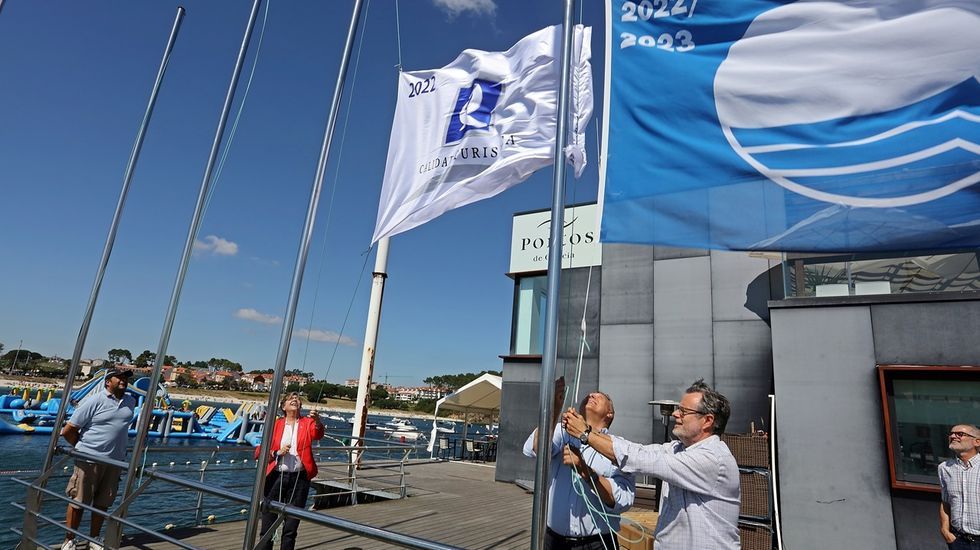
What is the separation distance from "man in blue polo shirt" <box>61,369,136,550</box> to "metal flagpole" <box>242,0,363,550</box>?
117 inches

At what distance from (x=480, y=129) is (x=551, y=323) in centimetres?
255

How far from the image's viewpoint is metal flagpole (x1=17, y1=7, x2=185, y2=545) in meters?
4.82

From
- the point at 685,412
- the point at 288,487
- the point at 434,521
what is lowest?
the point at 434,521

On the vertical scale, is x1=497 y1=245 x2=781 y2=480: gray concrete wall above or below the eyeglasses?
above

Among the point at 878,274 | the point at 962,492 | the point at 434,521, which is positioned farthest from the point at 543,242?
the point at 962,492

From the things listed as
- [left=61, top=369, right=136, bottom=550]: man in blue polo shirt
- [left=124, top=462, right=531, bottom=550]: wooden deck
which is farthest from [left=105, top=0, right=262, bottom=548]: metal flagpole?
[left=124, top=462, right=531, bottom=550]: wooden deck

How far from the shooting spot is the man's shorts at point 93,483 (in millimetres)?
5516

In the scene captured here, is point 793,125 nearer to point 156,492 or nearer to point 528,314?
point 156,492

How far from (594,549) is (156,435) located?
3980 centimetres

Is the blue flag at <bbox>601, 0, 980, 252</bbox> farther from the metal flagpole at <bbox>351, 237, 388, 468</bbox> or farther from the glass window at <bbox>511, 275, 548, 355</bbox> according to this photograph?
the glass window at <bbox>511, 275, 548, 355</bbox>

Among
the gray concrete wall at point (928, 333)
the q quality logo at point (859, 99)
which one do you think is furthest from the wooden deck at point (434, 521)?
the gray concrete wall at point (928, 333)

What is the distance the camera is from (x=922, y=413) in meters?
6.28

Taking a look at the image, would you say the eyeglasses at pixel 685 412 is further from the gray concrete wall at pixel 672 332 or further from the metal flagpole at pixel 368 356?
the metal flagpole at pixel 368 356

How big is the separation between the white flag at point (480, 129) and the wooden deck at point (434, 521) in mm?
3068
